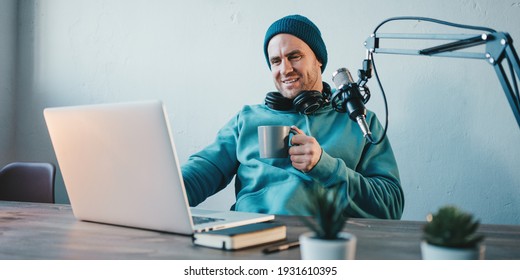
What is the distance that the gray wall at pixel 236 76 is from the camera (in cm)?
185

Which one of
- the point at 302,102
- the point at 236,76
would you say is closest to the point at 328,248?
the point at 302,102

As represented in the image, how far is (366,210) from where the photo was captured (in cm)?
148

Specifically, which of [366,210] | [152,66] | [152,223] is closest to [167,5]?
[152,66]

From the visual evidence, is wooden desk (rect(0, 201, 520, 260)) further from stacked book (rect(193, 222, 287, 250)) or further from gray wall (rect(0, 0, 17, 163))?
gray wall (rect(0, 0, 17, 163))

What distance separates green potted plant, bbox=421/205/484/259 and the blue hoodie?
2.39ft

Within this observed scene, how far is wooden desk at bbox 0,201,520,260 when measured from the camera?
81 cm

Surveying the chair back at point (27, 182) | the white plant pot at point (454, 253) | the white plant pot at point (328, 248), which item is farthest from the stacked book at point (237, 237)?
the chair back at point (27, 182)

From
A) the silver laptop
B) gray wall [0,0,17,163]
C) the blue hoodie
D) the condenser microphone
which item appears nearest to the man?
the blue hoodie

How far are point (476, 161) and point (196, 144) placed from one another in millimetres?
1266

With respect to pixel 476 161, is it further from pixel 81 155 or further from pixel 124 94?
pixel 124 94

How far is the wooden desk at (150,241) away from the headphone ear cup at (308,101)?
539mm

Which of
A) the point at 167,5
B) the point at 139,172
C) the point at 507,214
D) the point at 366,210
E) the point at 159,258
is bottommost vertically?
the point at 507,214

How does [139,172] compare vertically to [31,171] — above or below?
above

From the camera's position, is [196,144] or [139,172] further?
[196,144]
